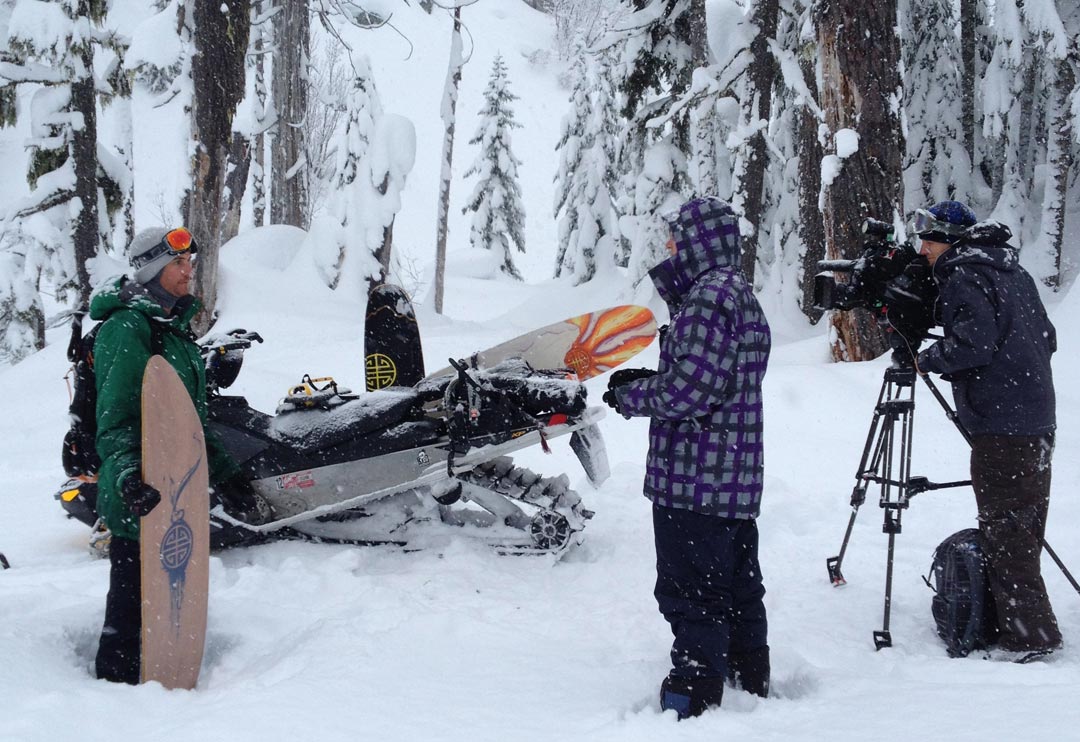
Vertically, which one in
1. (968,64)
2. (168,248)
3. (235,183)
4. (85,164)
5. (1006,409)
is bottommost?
(1006,409)

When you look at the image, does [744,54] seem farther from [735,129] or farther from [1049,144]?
[1049,144]

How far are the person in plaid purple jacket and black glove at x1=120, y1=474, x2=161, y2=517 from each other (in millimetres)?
1800

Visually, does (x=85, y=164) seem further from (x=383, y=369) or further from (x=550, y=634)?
(x=550, y=634)

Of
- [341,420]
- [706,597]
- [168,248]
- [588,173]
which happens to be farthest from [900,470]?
[588,173]

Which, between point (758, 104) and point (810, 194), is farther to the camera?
point (758, 104)

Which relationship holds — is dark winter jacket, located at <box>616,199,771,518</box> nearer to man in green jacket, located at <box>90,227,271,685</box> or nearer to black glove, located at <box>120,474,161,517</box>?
black glove, located at <box>120,474,161,517</box>

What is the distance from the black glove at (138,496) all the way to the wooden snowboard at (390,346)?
2734 mm

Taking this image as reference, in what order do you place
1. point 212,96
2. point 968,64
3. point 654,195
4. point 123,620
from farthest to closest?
point 654,195, point 968,64, point 212,96, point 123,620

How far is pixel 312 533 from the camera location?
5.03 meters

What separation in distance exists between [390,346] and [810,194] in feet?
24.8

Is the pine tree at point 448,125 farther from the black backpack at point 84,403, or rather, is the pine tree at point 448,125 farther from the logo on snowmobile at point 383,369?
the black backpack at point 84,403

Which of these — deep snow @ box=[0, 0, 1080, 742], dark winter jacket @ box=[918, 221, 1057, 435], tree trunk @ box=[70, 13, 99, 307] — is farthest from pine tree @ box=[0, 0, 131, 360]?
dark winter jacket @ box=[918, 221, 1057, 435]

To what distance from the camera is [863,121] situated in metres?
8.09

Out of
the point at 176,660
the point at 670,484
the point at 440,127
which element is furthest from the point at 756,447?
the point at 440,127
